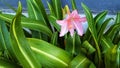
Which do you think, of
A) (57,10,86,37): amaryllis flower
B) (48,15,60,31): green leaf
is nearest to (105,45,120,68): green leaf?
(57,10,86,37): amaryllis flower

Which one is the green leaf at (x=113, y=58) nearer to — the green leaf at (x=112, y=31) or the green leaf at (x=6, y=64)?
the green leaf at (x=112, y=31)

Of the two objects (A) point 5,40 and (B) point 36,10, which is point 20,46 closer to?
(A) point 5,40

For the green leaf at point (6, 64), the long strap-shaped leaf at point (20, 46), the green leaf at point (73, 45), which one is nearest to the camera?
the long strap-shaped leaf at point (20, 46)

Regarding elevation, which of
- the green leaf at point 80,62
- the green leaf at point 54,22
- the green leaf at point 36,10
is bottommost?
the green leaf at point 80,62

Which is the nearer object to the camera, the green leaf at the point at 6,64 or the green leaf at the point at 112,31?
the green leaf at the point at 6,64

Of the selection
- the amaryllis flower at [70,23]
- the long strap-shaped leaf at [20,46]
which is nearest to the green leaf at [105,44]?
the amaryllis flower at [70,23]

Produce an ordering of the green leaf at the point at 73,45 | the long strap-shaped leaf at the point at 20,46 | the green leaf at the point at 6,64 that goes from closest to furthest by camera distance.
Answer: the long strap-shaped leaf at the point at 20,46, the green leaf at the point at 6,64, the green leaf at the point at 73,45

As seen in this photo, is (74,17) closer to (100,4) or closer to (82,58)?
(82,58)
